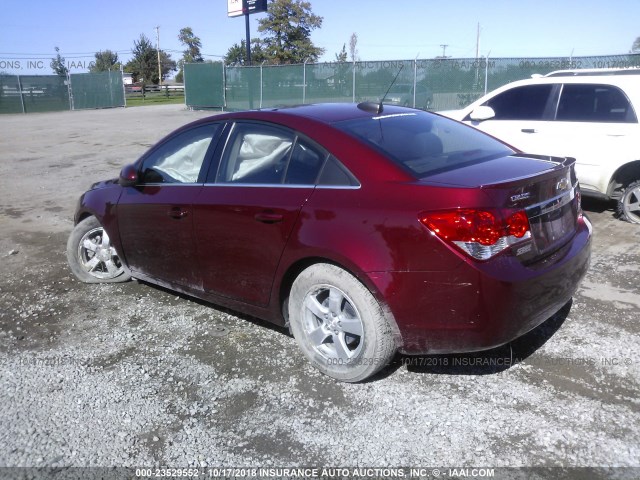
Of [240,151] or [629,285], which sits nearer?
[240,151]

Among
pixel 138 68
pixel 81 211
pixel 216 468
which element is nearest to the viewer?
pixel 216 468

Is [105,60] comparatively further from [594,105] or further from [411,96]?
[594,105]

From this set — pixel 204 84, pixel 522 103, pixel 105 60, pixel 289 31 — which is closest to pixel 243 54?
pixel 289 31

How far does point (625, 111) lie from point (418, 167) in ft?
14.4

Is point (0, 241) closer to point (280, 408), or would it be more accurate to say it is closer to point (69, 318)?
point (69, 318)

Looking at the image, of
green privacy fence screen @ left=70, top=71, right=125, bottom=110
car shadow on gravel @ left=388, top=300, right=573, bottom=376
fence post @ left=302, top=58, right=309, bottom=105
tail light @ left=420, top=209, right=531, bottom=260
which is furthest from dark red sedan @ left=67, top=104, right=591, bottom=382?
green privacy fence screen @ left=70, top=71, right=125, bottom=110

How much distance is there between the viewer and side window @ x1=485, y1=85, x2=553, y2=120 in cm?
715

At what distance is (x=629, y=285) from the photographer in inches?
189

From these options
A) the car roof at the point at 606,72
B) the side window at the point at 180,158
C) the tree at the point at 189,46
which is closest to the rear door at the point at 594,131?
the car roof at the point at 606,72

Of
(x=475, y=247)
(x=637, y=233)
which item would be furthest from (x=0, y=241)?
(x=637, y=233)

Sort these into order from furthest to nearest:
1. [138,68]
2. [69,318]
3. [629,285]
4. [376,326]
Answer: [138,68]
[629,285]
[69,318]
[376,326]

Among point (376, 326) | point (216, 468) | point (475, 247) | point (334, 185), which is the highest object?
point (334, 185)

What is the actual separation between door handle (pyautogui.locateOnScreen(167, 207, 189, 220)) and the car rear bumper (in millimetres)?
1666

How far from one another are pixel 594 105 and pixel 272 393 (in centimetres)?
545
